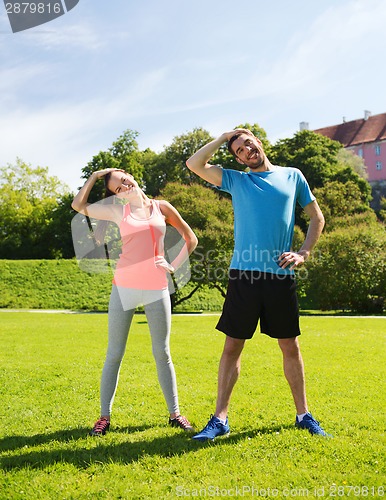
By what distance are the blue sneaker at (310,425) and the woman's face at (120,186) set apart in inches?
85.0

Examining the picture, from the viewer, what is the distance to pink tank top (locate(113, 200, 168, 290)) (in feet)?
13.3

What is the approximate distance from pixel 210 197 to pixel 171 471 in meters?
18.7

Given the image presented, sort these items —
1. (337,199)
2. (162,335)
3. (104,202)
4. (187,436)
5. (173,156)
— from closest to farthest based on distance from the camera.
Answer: (187,436) → (162,335) → (104,202) → (337,199) → (173,156)

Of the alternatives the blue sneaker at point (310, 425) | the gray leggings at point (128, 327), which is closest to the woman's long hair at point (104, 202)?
the gray leggings at point (128, 327)

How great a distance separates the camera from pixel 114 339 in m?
4.11

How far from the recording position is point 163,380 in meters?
4.21

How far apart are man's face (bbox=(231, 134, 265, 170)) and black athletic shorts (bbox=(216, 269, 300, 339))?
83 centimetres

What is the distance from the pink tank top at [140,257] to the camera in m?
4.05

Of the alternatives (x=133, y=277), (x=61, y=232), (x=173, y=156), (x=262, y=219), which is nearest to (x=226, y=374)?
(x=133, y=277)

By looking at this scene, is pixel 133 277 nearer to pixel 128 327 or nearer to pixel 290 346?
pixel 128 327

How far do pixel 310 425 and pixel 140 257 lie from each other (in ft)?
5.84

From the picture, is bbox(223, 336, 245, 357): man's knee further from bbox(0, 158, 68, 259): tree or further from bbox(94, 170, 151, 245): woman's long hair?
bbox(0, 158, 68, 259): tree

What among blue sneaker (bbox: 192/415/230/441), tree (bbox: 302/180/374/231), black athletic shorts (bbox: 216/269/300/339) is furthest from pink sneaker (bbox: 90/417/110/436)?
tree (bbox: 302/180/374/231)

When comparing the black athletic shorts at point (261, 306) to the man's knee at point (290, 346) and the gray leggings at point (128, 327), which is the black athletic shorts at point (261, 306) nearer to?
the man's knee at point (290, 346)
